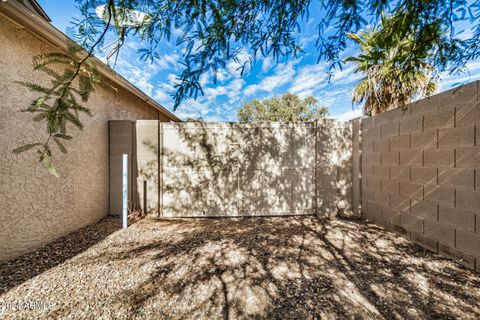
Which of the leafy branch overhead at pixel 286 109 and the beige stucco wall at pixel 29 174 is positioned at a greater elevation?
the leafy branch overhead at pixel 286 109

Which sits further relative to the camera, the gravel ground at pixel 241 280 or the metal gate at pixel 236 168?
the metal gate at pixel 236 168

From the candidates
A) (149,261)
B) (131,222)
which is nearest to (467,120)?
(149,261)

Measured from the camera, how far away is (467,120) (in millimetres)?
2465

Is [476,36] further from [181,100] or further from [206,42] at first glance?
[181,100]

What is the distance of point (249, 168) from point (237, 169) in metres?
0.30

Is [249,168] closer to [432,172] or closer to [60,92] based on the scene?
[432,172]

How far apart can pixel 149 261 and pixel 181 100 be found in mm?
2346

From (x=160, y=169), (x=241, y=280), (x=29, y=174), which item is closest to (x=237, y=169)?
(x=160, y=169)

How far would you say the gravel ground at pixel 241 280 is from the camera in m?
1.86

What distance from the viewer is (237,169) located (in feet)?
15.3

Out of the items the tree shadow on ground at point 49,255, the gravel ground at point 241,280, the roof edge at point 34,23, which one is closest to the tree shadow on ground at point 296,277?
the gravel ground at point 241,280

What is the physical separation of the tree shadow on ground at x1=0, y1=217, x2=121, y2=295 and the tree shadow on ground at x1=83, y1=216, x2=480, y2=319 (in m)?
0.52

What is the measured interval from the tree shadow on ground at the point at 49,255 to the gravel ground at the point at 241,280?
2 cm

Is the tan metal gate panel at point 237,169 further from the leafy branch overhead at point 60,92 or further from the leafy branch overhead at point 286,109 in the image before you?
the leafy branch overhead at point 286,109
